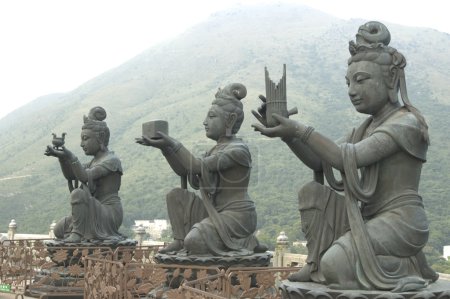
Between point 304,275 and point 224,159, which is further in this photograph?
point 224,159

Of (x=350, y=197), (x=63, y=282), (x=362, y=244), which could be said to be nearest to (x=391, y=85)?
(x=350, y=197)

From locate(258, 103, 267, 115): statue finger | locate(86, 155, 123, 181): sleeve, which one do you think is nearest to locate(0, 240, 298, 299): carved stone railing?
locate(86, 155, 123, 181): sleeve

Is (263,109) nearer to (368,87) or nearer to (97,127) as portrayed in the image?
(368,87)

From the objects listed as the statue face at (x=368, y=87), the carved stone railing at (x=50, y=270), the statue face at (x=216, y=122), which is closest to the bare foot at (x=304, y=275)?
the statue face at (x=368, y=87)

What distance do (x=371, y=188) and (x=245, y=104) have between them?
2992 centimetres

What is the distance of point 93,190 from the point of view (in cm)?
898

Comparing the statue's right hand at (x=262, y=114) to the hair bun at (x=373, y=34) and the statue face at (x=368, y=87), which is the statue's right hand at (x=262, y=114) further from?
the hair bun at (x=373, y=34)

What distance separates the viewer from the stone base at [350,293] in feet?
12.8

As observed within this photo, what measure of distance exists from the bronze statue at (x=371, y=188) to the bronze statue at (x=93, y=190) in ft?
15.8

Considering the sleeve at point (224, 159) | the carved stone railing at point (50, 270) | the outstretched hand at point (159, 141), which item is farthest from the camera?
the carved stone railing at point (50, 270)

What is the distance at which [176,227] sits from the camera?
6.97 m

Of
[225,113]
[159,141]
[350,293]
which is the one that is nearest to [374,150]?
[350,293]

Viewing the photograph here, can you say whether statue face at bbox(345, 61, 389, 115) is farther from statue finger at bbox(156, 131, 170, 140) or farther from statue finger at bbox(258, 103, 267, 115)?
statue finger at bbox(156, 131, 170, 140)

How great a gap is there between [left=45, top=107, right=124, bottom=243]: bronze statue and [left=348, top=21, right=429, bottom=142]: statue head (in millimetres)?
5055
